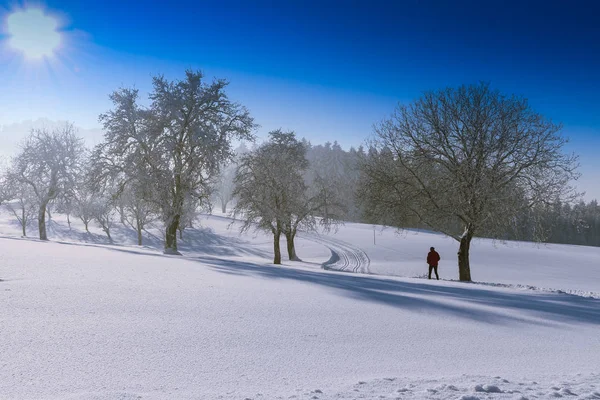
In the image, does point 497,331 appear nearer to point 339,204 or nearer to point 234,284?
point 234,284

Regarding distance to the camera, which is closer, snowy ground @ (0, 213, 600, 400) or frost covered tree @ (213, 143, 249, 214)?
snowy ground @ (0, 213, 600, 400)

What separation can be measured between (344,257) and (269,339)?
3056 cm

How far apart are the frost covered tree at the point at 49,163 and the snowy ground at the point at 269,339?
974 inches

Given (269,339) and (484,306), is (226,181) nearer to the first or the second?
(484,306)

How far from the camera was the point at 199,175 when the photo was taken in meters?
20.1

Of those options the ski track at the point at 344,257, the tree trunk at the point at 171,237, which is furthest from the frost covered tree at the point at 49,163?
the ski track at the point at 344,257

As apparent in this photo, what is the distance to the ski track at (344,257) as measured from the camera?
28.4 m

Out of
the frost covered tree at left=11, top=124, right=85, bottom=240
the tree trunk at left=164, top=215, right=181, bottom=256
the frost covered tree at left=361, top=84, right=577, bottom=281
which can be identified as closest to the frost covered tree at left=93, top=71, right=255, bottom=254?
the tree trunk at left=164, top=215, right=181, bottom=256

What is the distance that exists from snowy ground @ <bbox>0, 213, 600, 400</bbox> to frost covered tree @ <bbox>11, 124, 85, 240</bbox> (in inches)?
974

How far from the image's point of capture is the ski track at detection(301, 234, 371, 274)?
1118 inches

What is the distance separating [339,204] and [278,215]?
22.7 feet

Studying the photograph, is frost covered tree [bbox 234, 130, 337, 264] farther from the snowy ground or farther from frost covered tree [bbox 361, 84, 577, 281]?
the snowy ground

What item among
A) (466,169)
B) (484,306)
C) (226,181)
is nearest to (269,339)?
(484,306)

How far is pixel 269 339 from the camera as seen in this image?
500 cm
